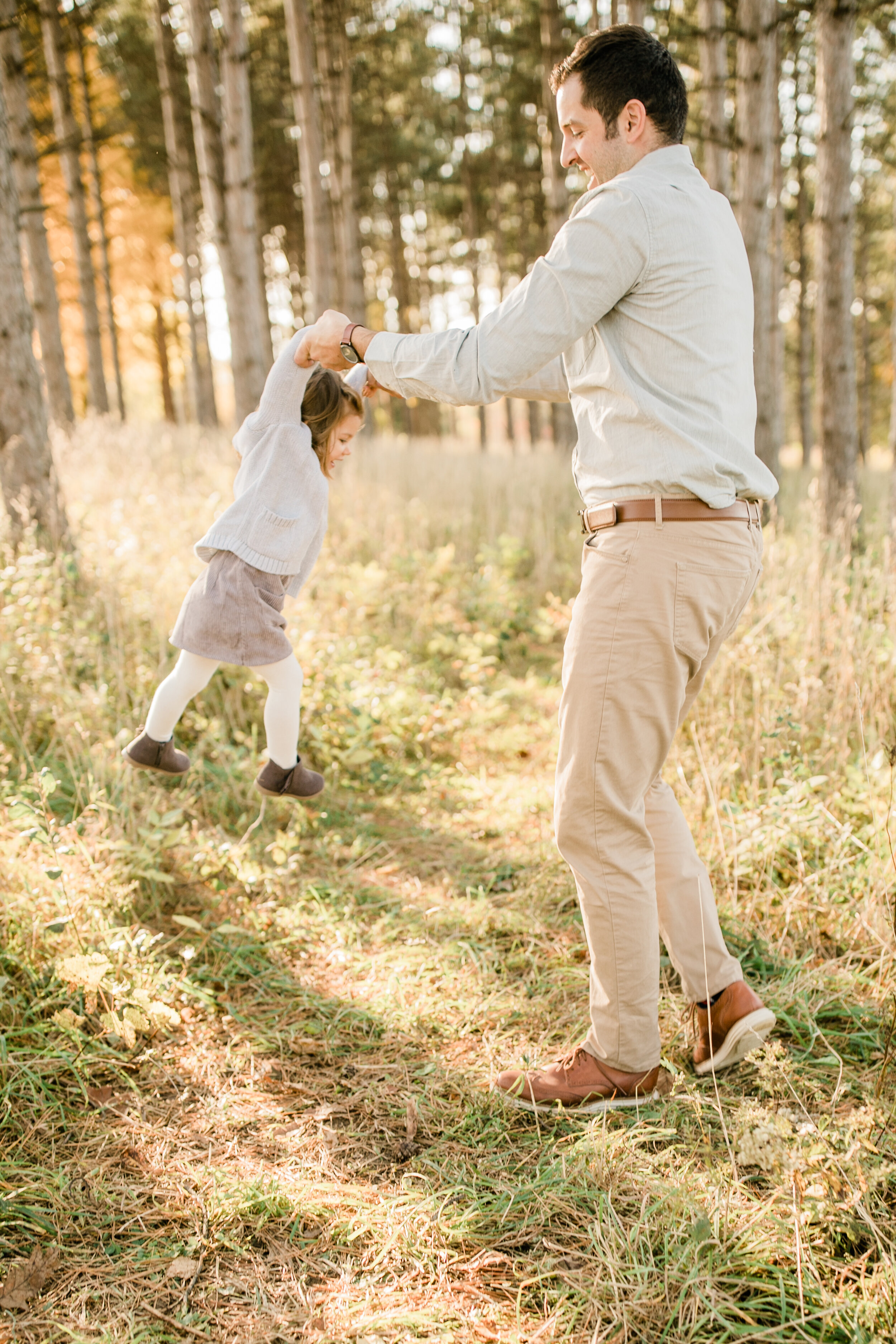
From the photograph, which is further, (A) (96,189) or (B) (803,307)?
(B) (803,307)

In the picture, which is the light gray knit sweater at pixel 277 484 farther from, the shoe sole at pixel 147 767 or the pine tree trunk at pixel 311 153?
the pine tree trunk at pixel 311 153

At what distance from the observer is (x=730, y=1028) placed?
2490mm

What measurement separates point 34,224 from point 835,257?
914cm

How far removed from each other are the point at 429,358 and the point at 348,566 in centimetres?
424

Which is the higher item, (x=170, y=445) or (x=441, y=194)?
(x=441, y=194)

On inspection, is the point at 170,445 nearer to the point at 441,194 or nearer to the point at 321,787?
the point at 321,787

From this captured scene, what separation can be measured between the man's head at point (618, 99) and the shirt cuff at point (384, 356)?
0.60 meters

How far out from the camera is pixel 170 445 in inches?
416

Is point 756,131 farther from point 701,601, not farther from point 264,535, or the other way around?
point 701,601

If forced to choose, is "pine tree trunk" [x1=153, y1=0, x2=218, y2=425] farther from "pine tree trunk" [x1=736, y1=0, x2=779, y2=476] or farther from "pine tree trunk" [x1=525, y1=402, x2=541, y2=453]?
"pine tree trunk" [x1=525, y1=402, x2=541, y2=453]

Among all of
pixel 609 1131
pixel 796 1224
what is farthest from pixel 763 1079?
pixel 796 1224

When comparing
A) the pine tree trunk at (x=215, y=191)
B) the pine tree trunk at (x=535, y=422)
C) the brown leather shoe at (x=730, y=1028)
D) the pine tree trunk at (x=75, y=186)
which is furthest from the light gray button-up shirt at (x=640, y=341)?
the pine tree trunk at (x=535, y=422)

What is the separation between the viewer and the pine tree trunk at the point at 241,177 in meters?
8.80

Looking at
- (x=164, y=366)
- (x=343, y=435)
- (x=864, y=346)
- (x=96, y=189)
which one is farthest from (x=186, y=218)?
(x=864, y=346)
